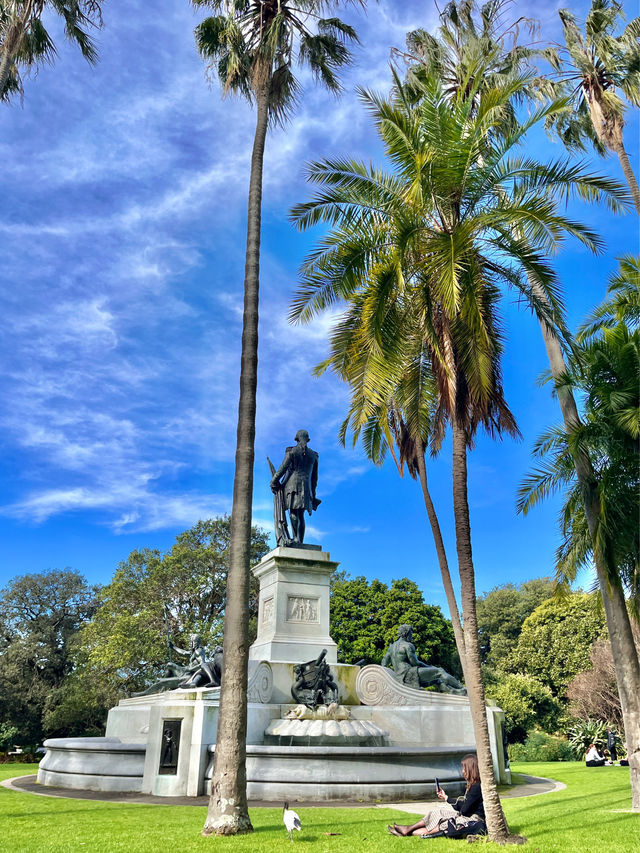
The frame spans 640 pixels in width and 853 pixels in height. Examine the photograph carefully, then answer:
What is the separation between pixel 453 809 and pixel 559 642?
1597 inches

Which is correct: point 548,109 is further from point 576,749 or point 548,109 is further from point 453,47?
point 576,749

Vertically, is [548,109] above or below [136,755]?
above

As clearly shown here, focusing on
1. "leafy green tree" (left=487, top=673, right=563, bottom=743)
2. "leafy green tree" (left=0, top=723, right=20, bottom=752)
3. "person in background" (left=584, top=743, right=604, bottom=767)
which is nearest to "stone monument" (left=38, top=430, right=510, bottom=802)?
"person in background" (left=584, top=743, right=604, bottom=767)

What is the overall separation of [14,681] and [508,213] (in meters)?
43.3

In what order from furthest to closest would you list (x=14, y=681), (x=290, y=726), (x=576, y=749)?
(x=14, y=681), (x=576, y=749), (x=290, y=726)

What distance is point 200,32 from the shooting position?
47.5 feet

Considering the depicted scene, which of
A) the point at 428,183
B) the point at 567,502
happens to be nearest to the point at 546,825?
the point at 567,502

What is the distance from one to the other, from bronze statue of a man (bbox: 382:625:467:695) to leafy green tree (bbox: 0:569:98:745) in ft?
96.7

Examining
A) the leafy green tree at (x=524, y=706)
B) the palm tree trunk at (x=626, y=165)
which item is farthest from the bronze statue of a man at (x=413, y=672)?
the leafy green tree at (x=524, y=706)

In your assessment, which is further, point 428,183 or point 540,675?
point 540,675

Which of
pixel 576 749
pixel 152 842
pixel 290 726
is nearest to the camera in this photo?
pixel 152 842

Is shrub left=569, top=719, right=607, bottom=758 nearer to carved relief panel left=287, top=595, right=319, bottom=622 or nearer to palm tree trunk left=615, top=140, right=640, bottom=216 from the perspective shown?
carved relief panel left=287, top=595, right=319, bottom=622

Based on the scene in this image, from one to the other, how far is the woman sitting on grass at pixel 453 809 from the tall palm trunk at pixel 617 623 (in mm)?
3563

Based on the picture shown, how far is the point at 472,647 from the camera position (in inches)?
344
